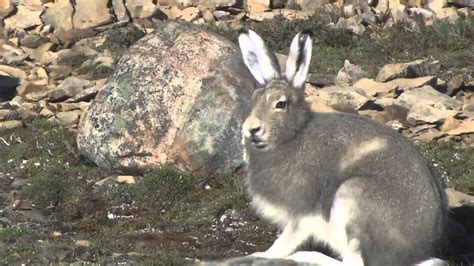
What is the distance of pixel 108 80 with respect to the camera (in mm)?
16453

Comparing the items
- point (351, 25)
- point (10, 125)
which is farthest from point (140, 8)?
point (10, 125)

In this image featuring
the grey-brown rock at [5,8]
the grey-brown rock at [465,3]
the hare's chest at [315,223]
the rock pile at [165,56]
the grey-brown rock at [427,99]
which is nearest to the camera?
the hare's chest at [315,223]

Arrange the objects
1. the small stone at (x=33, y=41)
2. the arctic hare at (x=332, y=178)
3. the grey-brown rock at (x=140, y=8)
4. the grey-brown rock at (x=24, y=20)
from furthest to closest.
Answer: the grey-brown rock at (x=140, y=8), the grey-brown rock at (x=24, y=20), the small stone at (x=33, y=41), the arctic hare at (x=332, y=178)

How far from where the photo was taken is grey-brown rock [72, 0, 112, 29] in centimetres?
2568

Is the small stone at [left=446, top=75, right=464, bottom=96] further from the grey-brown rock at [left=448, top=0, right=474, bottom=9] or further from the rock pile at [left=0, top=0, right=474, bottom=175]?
the grey-brown rock at [left=448, top=0, right=474, bottom=9]

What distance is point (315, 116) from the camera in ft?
31.0

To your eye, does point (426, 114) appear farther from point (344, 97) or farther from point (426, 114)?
point (344, 97)

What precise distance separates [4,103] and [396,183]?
12709 mm

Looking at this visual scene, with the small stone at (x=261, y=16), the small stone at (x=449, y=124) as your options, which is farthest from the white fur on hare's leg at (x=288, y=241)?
the small stone at (x=261, y=16)

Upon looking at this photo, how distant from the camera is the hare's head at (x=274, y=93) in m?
8.95

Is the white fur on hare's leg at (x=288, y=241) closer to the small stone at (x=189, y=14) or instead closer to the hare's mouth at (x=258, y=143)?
the hare's mouth at (x=258, y=143)

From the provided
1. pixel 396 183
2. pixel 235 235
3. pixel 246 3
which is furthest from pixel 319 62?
pixel 396 183

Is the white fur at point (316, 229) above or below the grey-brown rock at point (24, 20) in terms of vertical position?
above

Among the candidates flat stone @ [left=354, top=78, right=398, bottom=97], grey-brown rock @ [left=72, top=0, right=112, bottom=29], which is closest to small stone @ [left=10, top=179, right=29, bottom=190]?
flat stone @ [left=354, top=78, right=398, bottom=97]
